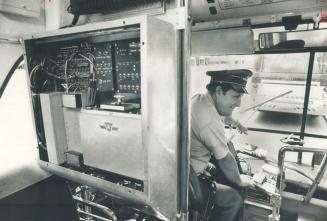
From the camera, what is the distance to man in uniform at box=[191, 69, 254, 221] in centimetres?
190

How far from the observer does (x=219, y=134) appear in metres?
1.89

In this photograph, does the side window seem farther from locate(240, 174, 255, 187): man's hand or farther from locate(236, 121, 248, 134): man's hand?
locate(236, 121, 248, 134): man's hand

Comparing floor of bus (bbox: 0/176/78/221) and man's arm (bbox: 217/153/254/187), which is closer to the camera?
man's arm (bbox: 217/153/254/187)

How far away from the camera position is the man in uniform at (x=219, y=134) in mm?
1904

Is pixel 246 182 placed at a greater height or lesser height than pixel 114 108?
lesser

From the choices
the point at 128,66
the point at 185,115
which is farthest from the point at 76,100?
the point at 185,115

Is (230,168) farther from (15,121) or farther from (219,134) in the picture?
(15,121)

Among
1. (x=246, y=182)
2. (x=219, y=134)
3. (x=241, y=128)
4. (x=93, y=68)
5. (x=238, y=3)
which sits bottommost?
(x=246, y=182)

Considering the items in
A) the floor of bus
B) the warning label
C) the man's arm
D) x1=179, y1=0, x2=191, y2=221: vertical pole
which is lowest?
the floor of bus

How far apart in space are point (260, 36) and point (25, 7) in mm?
2456

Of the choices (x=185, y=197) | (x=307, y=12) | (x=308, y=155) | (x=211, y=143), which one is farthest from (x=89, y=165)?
(x=308, y=155)

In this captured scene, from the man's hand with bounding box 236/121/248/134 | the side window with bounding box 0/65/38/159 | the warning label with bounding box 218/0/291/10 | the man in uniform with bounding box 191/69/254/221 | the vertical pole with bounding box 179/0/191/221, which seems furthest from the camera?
the man's hand with bounding box 236/121/248/134

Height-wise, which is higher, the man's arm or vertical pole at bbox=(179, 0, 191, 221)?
vertical pole at bbox=(179, 0, 191, 221)

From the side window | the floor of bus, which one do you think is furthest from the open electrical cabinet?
the floor of bus
